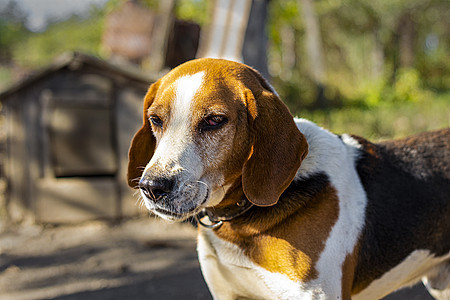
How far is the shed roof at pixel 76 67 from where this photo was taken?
268 inches

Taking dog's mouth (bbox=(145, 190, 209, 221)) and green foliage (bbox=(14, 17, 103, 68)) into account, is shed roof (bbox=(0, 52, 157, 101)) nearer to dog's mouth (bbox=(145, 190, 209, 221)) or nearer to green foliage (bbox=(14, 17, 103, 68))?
dog's mouth (bbox=(145, 190, 209, 221))

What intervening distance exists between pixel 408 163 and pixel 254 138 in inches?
36.2

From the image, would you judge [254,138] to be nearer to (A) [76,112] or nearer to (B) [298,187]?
(B) [298,187]

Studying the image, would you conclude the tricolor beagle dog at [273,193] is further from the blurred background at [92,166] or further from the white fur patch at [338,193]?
the blurred background at [92,166]

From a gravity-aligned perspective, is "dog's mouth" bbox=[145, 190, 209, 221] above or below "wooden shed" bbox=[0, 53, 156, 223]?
above

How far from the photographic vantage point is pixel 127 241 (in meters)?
6.40

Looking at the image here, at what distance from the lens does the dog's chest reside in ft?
6.81

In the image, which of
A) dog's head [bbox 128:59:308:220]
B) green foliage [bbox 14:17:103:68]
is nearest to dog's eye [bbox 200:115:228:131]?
dog's head [bbox 128:59:308:220]

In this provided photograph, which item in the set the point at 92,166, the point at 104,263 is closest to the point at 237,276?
the point at 104,263

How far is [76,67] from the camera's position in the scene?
6953 mm

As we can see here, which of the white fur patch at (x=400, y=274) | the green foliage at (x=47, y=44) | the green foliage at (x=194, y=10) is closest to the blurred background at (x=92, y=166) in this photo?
the white fur patch at (x=400, y=274)

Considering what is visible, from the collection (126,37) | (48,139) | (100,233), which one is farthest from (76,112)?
(126,37)

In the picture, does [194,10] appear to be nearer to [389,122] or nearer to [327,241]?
[389,122]

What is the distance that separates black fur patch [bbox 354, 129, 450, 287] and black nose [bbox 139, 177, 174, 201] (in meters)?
0.97
